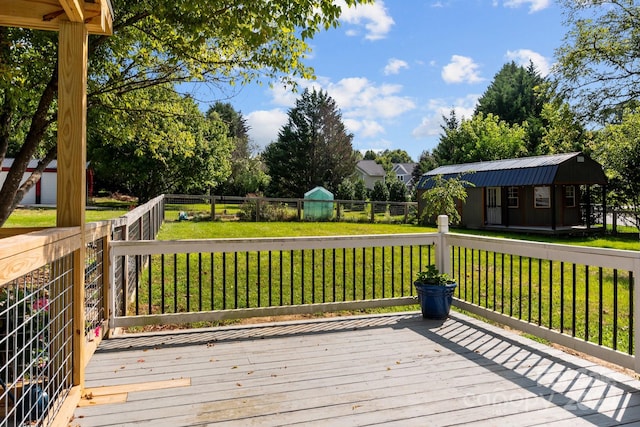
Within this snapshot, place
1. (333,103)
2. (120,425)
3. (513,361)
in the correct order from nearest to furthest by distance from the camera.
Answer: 1. (120,425)
2. (513,361)
3. (333,103)

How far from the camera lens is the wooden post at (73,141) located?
2398 mm

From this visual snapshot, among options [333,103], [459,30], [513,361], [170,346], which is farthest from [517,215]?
[333,103]

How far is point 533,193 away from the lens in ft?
49.5

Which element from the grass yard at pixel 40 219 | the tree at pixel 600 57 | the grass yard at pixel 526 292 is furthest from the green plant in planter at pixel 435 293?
the tree at pixel 600 57

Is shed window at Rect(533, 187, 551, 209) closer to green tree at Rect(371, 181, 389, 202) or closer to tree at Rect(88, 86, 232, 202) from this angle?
green tree at Rect(371, 181, 389, 202)

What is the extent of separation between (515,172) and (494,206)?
1729mm

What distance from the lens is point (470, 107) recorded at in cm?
3509

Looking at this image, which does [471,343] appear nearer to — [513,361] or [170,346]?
[513,361]

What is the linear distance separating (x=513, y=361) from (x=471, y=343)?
460 mm

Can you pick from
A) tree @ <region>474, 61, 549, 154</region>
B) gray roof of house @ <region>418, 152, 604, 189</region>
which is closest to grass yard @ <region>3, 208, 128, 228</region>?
gray roof of house @ <region>418, 152, 604, 189</region>

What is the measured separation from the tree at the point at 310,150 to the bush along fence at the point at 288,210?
40.1 feet

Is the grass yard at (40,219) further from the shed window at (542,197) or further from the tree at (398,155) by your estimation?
the tree at (398,155)

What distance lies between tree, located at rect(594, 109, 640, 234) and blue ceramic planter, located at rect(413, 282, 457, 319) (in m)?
11.2

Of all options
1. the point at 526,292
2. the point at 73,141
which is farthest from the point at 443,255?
the point at 73,141
